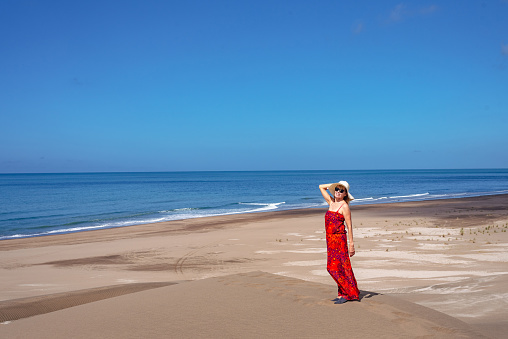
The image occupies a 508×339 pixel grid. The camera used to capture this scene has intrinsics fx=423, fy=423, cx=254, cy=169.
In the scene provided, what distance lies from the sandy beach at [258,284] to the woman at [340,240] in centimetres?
27

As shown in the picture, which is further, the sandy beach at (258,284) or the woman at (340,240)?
the woman at (340,240)

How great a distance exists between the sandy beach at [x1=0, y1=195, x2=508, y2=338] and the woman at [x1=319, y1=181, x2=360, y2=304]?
27 centimetres

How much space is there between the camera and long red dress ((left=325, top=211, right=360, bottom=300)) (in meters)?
6.43

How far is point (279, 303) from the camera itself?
670 centimetres

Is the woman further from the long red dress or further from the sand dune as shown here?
the sand dune

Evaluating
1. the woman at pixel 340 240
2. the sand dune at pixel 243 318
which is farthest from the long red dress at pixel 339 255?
the sand dune at pixel 243 318

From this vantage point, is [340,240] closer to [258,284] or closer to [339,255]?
[339,255]

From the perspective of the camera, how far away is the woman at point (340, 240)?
6387 millimetres

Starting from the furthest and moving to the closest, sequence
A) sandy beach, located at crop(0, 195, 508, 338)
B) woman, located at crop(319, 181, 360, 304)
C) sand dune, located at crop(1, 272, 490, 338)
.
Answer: woman, located at crop(319, 181, 360, 304), sandy beach, located at crop(0, 195, 508, 338), sand dune, located at crop(1, 272, 490, 338)

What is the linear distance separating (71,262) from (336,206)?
12.3 meters

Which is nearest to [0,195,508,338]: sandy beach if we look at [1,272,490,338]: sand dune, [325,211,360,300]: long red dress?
[1,272,490,338]: sand dune

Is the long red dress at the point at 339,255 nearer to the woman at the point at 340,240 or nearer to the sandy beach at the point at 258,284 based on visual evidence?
the woman at the point at 340,240

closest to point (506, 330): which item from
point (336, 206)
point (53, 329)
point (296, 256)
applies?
point (336, 206)

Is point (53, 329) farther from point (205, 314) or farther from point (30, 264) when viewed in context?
point (30, 264)
